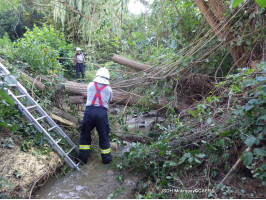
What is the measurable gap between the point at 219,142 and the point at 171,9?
13.2ft

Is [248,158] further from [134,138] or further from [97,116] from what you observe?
[134,138]

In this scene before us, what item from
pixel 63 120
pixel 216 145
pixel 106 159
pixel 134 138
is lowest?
pixel 106 159

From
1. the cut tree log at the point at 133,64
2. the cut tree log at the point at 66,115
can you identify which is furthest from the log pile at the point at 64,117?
the cut tree log at the point at 133,64

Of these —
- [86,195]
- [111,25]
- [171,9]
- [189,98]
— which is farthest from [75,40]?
[86,195]

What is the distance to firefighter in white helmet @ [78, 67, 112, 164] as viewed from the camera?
3635 mm

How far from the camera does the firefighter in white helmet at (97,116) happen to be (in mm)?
3635

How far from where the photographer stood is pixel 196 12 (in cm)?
516

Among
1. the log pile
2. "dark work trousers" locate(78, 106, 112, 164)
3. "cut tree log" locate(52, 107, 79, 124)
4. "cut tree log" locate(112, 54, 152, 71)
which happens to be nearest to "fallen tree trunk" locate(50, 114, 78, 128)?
the log pile

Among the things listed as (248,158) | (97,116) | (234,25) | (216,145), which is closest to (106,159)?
(97,116)

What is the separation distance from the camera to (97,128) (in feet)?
12.2

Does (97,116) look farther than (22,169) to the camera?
Yes

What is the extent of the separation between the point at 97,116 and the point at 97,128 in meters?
0.26

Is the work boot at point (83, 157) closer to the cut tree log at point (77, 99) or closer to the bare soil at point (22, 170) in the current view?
the bare soil at point (22, 170)

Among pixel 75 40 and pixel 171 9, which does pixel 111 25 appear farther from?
pixel 75 40
